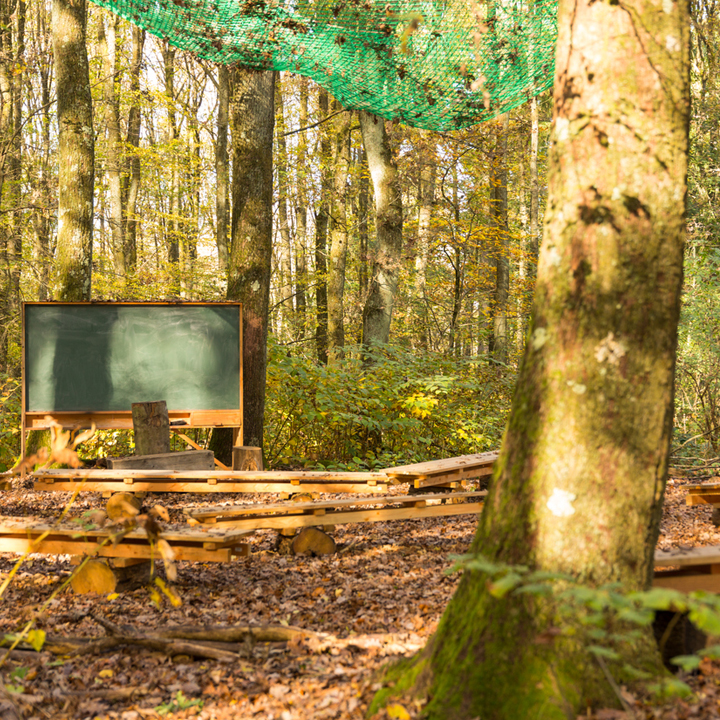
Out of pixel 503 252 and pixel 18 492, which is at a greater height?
pixel 503 252

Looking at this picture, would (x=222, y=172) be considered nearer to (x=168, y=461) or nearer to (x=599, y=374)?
(x=168, y=461)

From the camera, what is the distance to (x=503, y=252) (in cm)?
1552

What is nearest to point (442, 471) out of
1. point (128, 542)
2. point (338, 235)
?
point (128, 542)

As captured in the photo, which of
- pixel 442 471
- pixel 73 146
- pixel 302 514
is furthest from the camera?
pixel 73 146

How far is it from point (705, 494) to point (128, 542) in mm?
4982

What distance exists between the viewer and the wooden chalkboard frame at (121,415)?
768 cm

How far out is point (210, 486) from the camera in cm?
648

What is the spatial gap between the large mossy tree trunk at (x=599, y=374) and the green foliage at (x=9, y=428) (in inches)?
363

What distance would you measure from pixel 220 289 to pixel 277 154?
430cm

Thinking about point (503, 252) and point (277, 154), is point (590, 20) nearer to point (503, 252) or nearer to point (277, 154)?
point (503, 252)

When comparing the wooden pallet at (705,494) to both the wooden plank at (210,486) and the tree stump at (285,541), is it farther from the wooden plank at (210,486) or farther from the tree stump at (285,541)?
the tree stump at (285,541)

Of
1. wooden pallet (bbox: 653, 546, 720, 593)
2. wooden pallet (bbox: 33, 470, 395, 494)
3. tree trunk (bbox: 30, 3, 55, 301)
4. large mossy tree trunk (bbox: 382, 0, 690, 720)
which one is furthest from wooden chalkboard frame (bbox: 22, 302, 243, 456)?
large mossy tree trunk (bbox: 382, 0, 690, 720)

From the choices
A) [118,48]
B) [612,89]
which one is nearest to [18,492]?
[612,89]

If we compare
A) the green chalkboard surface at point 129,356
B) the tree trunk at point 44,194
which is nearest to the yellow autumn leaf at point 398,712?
the green chalkboard surface at point 129,356
